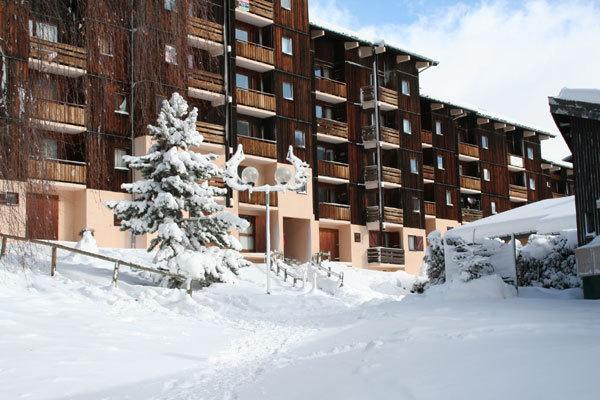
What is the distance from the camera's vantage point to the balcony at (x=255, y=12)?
3969 centimetres

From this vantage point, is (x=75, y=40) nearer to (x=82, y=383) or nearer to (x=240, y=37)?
(x=82, y=383)

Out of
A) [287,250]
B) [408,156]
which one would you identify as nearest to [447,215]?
[408,156]

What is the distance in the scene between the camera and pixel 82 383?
939 cm

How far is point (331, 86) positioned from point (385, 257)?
10813 mm

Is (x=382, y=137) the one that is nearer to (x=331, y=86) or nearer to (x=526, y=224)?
(x=331, y=86)

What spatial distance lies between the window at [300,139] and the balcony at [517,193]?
76.4ft

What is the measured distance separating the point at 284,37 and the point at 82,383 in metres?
34.9

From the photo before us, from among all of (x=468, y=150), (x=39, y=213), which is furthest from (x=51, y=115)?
(x=468, y=150)

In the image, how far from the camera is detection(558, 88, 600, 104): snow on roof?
18328 mm

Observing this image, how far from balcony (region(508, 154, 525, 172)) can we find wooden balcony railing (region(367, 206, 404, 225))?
1663 cm

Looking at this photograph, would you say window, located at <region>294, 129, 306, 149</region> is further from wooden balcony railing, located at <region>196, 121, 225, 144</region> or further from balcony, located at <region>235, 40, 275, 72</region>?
wooden balcony railing, located at <region>196, 121, 225, 144</region>

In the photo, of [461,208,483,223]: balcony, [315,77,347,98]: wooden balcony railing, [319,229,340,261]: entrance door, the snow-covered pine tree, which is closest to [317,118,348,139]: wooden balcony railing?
[315,77,347,98]: wooden balcony railing

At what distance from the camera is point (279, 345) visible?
1316cm

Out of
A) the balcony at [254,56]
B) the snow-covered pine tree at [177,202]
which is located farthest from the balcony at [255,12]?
the snow-covered pine tree at [177,202]
